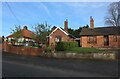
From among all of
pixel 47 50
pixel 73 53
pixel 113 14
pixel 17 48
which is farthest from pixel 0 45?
pixel 113 14

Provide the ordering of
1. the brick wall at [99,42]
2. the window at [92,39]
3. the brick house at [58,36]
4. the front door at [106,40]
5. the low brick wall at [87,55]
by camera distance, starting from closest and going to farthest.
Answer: the low brick wall at [87,55]
the brick wall at [99,42]
the front door at [106,40]
the window at [92,39]
the brick house at [58,36]

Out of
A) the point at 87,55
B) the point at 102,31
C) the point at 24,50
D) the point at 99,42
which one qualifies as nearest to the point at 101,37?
the point at 99,42

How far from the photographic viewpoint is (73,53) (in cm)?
3619

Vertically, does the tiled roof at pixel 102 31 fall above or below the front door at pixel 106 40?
above

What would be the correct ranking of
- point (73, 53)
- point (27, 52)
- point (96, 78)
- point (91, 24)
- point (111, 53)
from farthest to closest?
point (91, 24), point (27, 52), point (73, 53), point (111, 53), point (96, 78)

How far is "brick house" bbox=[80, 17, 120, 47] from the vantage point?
172 feet

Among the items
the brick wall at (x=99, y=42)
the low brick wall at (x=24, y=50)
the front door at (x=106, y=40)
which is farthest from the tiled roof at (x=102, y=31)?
the low brick wall at (x=24, y=50)

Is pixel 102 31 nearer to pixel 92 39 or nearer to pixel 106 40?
pixel 106 40

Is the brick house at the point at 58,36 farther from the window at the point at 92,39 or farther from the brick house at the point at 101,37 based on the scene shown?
the window at the point at 92,39

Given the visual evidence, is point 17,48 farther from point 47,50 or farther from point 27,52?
point 47,50

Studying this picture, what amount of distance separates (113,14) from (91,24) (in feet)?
25.0

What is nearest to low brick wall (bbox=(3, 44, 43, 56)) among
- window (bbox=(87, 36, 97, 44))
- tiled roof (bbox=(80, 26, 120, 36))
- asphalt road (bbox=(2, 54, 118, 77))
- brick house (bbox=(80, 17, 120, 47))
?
asphalt road (bbox=(2, 54, 118, 77))

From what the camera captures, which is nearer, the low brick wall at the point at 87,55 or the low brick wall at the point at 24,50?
the low brick wall at the point at 87,55

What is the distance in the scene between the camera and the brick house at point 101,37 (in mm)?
52344
